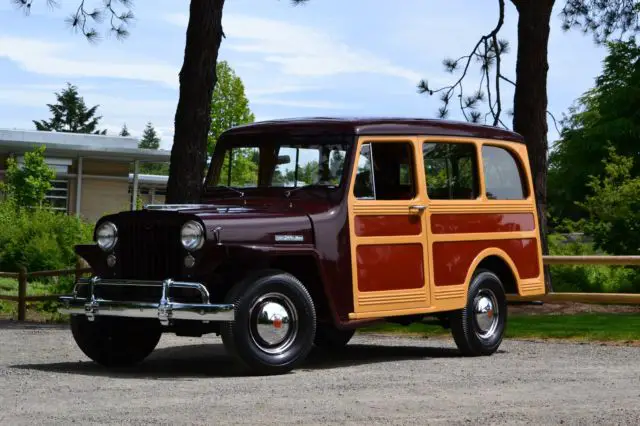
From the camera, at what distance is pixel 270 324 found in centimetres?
1004

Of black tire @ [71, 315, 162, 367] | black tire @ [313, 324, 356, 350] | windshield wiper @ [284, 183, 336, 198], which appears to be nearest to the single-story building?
black tire @ [313, 324, 356, 350]

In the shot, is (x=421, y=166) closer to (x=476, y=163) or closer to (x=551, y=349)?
(x=476, y=163)

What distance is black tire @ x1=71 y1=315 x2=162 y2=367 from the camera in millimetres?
10945

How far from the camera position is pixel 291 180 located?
37.5 ft

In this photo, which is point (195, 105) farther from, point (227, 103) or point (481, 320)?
point (227, 103)

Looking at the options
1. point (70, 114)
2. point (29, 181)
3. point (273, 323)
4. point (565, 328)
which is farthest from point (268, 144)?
point (70, 114)

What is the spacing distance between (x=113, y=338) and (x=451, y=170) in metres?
3.65

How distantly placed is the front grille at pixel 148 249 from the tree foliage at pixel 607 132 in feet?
137

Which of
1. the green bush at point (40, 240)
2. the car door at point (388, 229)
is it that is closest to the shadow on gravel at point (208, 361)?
the car door at point (388, 229)

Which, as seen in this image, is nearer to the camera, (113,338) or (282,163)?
(113,338)

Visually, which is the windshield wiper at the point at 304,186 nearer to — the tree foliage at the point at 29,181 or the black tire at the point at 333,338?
the black tire at the point at 333,338

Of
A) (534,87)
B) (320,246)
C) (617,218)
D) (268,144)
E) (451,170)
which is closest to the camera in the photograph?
(320,246)

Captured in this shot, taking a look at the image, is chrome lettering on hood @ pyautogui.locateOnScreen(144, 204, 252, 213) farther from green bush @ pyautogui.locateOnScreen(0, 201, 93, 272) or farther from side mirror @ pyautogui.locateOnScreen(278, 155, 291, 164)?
green bush @ pyautogui.locateOnScreen(0, 201, 93, 272)

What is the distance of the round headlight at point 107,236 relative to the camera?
10617 millimetres
